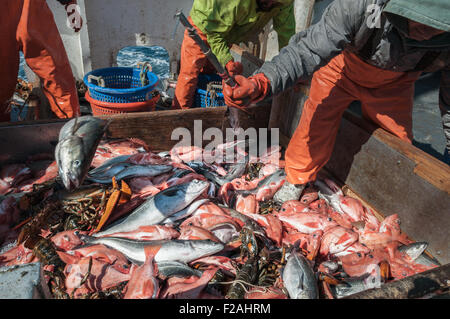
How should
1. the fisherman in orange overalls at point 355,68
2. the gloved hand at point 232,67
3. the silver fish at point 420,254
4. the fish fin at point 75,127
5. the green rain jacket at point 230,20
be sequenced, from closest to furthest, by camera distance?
the fish fin at point 75,127 < the fisherman in orange overalls at point 355,68 < the silver fish at point 420,254 < the green rain jacket at point 230,20 < the gloved hand at point 232,67

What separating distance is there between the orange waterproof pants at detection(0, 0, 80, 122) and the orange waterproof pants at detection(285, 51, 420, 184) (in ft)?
9.35

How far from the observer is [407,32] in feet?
6.73

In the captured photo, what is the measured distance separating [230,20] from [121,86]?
195 centimetres

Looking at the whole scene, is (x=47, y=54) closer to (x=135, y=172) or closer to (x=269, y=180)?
(x=135, y=172)

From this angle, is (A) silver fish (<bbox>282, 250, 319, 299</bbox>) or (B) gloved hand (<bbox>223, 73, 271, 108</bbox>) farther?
(B) gloved hand (<bbox>223, 73, 271, 108</bbox>)

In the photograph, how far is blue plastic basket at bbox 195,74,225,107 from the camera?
14.5 ft

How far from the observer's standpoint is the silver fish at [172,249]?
7.23 ft

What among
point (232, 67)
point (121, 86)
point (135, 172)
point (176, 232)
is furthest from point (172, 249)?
point (121, 86)

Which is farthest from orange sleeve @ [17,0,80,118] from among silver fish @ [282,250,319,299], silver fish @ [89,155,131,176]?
silver fish @ [282,250,319,299]

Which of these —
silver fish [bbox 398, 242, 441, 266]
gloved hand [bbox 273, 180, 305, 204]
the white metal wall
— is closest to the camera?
silver fish [bbox 398, 242, 441, 266]

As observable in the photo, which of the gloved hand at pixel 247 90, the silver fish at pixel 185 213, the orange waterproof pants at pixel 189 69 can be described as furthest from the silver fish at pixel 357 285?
the orange waterproof pants at pixel 189 69

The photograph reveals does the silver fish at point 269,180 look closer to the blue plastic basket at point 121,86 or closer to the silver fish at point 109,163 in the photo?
the silver fish at point 109,163

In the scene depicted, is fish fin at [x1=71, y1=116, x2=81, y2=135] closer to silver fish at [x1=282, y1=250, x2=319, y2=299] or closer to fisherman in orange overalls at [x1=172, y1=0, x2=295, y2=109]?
silver fish at [x1=282, y1=250, x2=319, y2=299]

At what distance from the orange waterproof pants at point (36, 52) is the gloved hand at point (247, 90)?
255 centimetres
